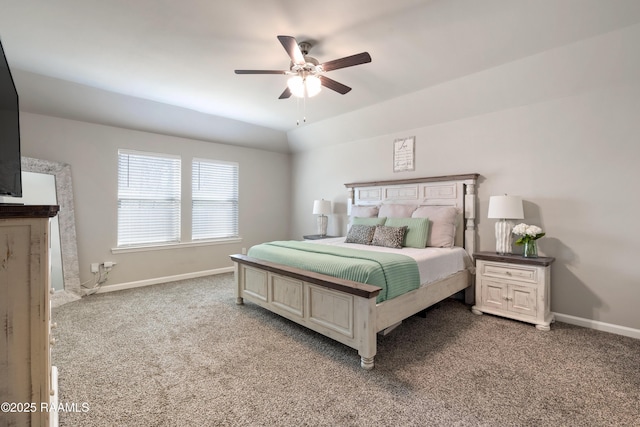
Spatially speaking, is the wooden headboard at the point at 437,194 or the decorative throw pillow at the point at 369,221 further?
the decorative throw pillow at the point at 369,221

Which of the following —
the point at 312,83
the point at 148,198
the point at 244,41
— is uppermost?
the point at 244,41

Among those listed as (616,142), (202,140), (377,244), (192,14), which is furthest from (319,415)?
(202,140)

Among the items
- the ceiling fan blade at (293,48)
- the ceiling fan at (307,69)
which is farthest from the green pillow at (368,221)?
the ceiling fan blade at (293,48)

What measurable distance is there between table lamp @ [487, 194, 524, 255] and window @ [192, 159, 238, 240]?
4178 mm

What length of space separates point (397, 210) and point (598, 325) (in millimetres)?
2352

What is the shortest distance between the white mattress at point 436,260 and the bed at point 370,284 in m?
0.01

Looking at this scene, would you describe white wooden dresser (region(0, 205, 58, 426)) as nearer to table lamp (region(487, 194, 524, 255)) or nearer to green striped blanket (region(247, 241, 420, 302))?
green striped blanket (region(247, 241, 420, 302))

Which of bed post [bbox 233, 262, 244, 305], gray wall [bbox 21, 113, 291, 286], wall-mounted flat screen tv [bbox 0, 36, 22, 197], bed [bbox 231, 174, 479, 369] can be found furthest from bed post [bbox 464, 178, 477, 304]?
wall-mounted flat screen tv [bbox 0, 36, 22, 197]

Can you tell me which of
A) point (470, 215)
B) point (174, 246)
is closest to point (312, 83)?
point (470, 215)

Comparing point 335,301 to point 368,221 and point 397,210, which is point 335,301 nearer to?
point 368,221

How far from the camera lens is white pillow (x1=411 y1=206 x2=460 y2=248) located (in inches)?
139

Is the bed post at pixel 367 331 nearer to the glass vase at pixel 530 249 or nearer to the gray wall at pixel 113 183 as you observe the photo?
the glass vase at pixel 530 249

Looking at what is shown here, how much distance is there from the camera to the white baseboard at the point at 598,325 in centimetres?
273

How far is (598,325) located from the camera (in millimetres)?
2904
